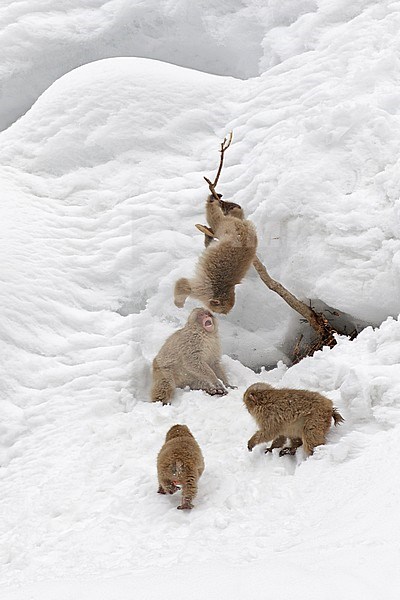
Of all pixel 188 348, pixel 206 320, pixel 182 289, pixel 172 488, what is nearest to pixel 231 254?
pixel 182 289

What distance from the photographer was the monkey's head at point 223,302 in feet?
14.5

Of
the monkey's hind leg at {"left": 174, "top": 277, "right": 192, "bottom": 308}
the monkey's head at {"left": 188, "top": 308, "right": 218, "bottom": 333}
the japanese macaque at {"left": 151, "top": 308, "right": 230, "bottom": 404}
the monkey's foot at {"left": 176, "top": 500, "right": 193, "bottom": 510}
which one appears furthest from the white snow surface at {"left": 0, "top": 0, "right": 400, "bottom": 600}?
the monkey's hind leg at {"left": 174, "top": 277, "right": 192, "bottom": 308}

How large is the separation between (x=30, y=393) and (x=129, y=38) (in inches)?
265

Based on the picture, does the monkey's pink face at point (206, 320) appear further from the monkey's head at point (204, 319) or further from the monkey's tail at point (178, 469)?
the monkey's tail at point (178, 469)

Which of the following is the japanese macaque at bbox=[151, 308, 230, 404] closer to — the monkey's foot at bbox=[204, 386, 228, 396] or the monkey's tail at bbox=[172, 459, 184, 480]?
the monkey's foot at bbox=[204, 386, 228, 396]

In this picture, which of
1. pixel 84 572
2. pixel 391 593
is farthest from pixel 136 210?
pixel 391 593

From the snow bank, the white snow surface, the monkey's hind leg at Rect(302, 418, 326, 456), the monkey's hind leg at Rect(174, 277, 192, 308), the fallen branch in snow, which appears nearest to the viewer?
the white snow surface

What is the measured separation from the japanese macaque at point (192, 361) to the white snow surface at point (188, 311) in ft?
0.45

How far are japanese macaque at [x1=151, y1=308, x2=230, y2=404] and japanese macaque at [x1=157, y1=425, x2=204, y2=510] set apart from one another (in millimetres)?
1005

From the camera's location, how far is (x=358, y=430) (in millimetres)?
3303

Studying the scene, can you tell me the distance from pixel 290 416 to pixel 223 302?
3.72 feet

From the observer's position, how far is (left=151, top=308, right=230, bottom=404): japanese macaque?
4.50 metres

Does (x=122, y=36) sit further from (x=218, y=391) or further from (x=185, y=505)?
(x=185, y=505)

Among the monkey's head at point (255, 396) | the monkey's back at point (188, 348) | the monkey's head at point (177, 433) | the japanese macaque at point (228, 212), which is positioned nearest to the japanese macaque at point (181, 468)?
the monkey's head at point (177, 433)
